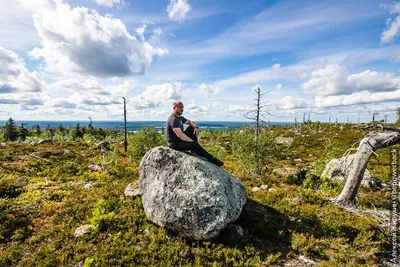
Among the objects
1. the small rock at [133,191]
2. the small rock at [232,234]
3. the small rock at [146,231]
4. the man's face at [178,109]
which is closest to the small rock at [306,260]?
the small rock at [232,234]

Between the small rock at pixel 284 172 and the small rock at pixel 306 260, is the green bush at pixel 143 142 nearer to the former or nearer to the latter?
the small rock at pixel 284 172

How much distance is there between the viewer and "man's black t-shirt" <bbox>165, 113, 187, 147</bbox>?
9.63 meters

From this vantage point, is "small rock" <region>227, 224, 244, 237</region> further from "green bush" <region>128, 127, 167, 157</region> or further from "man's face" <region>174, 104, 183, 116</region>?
"green bush" <region>128, 127, 167, 157</region>

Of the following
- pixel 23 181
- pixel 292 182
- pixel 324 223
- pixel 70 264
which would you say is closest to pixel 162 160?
pixel 70 264

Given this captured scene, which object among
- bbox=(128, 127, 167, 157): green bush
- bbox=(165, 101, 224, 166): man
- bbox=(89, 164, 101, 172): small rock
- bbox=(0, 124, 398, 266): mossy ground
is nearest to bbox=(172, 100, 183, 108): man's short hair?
bbox=(165, 101, 224, 166): man

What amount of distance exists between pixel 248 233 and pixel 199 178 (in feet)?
11.0

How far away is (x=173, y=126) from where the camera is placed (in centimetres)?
961

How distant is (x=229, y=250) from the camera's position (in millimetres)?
7949

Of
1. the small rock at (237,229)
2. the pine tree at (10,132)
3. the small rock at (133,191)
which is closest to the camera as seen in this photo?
the small rock at (237,229)

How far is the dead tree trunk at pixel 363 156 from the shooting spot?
37.2 ft

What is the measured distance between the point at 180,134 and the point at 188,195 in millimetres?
2847

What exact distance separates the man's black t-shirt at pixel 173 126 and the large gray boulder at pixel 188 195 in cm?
54

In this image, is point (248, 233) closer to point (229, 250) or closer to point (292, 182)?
point (229, 250)

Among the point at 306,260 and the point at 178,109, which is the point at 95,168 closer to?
the point at 178,109
